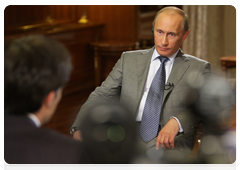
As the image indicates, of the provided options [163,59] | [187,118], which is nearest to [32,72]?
[187,118]

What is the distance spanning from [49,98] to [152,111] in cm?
101

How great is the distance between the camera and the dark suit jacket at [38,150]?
0.67m

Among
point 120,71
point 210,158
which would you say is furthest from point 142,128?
point 210,158

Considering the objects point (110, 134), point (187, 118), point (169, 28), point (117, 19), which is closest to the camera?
point (110, 134)

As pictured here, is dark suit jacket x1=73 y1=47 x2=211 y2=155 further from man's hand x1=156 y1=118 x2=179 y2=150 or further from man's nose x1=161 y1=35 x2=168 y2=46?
man's nose x1=161 y1=35 x2=168 y2=46

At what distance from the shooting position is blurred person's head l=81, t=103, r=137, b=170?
476 mm

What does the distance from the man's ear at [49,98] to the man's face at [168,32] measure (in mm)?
1027

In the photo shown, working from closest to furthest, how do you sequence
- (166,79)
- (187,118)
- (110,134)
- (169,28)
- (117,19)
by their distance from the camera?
(110,134), (187,118), (169,28), (166,79), (117,19)

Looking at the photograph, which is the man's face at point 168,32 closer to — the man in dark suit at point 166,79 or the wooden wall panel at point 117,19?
the man in dark suit at point 166,79

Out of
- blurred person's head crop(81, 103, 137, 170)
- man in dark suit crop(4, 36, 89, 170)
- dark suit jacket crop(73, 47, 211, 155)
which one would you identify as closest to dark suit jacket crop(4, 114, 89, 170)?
man in dark suit crop(4, 36, 89, 170)

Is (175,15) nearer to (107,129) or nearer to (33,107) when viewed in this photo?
(33,107)

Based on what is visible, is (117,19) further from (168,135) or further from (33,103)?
(33,103)

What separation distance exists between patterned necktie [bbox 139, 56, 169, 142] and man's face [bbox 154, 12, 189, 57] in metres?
0.17

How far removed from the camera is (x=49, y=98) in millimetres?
729
